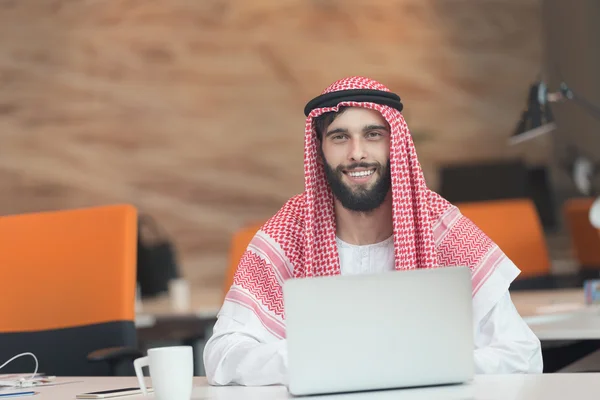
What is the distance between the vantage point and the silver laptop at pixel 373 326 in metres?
1.73

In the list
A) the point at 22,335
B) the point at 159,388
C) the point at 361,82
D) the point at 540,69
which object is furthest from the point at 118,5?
the point at 159,388

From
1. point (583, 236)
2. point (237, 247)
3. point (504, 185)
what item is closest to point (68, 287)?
point (237, 247)

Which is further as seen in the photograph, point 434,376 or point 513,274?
point 513,274

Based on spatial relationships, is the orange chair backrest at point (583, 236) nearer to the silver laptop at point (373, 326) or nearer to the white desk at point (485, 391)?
the white desk at point (485, 391)

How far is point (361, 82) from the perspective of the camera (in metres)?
2.62

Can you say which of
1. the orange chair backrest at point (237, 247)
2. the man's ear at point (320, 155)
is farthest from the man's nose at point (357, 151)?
the orange chair backrest at point (237, 247)

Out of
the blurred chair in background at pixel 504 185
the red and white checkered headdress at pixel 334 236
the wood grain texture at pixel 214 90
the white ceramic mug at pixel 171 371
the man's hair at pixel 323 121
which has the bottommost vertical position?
the white ceramic mug at pixel 171 371

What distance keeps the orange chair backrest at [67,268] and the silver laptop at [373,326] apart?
1518 millimetres

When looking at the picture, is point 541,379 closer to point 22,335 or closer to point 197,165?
point 22,335

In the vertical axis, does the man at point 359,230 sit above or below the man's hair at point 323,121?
below

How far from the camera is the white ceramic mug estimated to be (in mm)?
1807

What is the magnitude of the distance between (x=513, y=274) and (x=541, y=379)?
1.91ft

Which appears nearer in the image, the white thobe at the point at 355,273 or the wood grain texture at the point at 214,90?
the white thobe at the point at 355,273

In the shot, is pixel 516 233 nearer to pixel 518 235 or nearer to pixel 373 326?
pixel 518 235
